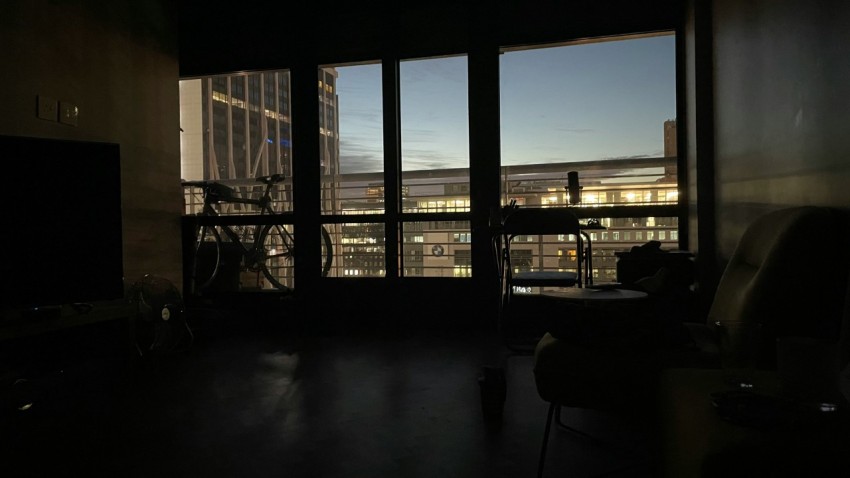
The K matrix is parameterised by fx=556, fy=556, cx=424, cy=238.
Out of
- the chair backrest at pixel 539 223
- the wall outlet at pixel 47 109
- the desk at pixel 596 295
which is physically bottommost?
the desk at pixel 596 295

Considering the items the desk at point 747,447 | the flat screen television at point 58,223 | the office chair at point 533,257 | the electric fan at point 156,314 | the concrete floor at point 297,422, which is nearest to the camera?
the desk at point 747,447

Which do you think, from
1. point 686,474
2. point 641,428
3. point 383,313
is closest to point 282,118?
point 383,313

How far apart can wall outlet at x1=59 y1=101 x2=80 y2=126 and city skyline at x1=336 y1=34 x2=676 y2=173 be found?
1.94 meters

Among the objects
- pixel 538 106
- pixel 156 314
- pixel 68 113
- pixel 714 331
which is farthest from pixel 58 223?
pixel 538 106

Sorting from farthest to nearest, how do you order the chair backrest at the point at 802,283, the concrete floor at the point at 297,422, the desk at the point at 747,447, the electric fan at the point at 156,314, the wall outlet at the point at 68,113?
the wall outlet at the point at 68,113
the electric fan at the point at 156,314
the concrete floor at the point at 297,422
the chair backrest at the point at 802,283
the desk at the point at 747,447

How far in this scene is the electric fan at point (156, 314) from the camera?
343cm

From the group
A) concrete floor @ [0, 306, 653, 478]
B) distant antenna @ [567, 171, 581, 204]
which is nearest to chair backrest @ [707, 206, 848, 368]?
concrete floor @ [0, 306, 653, 478]

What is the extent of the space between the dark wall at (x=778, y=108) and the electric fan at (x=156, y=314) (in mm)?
3339

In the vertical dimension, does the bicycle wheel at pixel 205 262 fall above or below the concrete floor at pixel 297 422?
above

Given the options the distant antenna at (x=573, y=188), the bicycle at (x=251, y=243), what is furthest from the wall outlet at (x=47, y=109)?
the distant antenna at (x=573, y=188)

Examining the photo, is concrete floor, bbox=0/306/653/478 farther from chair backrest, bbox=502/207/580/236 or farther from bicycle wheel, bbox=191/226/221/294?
bicycle wheel, bbox=191/226/221/294

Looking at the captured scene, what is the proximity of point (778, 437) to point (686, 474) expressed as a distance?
157 mm

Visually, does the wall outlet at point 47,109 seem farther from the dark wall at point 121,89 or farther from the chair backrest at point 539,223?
the chair backrest at point 539,223

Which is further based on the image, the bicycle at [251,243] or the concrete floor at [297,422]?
the bicycle at [251,243]
